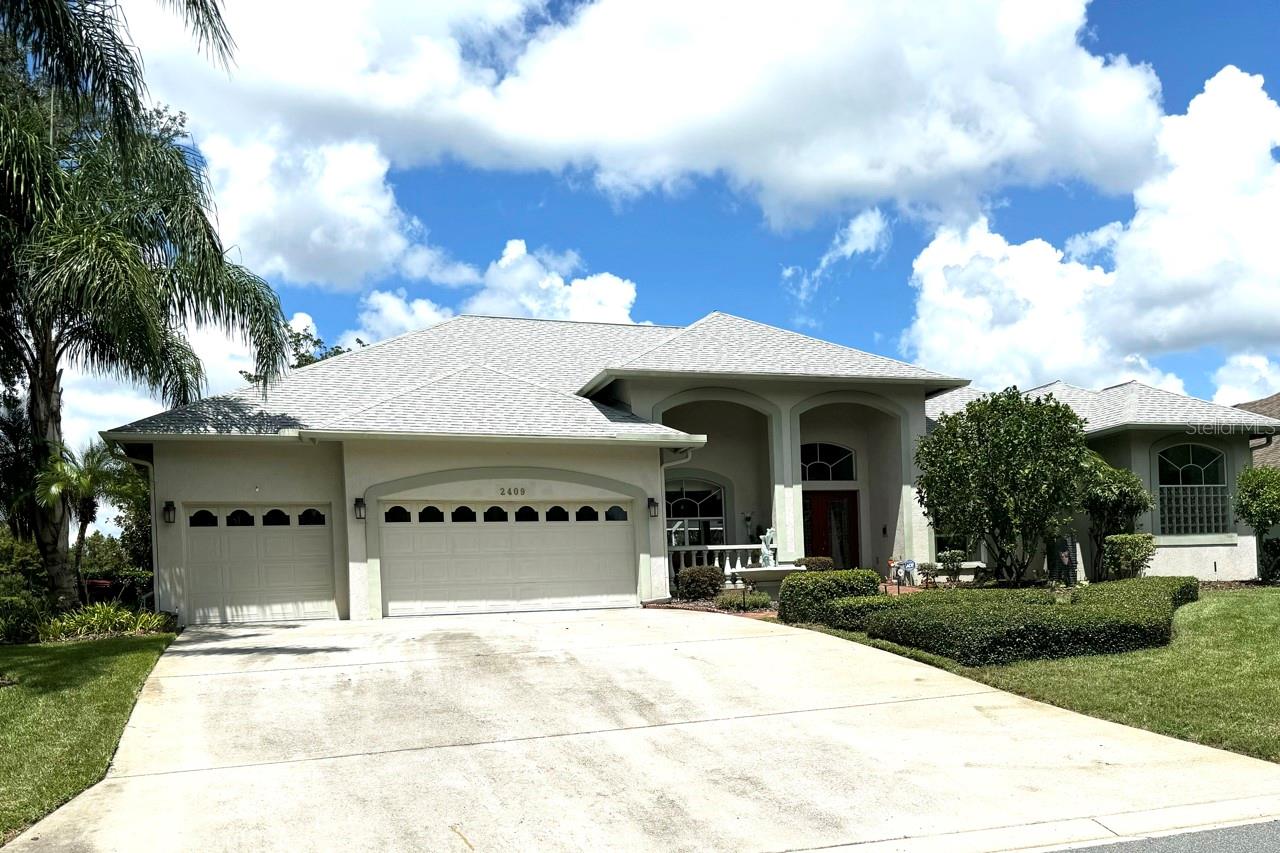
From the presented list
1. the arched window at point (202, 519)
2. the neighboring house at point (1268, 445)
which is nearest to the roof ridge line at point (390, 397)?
the arched window at point (202, 519)

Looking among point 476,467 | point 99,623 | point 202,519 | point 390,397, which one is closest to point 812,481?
point 476,467

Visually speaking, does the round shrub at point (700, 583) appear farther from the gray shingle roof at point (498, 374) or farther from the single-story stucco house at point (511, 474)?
the gray shingle roof at point (498, 374)

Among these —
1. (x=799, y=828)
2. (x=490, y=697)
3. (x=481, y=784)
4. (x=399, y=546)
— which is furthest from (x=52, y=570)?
(x=799, y=828)

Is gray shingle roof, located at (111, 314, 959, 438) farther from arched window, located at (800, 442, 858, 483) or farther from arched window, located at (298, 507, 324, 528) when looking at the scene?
arched window, located at (800, 442, 858, 483)

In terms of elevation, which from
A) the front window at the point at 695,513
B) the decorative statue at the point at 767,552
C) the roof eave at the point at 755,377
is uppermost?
the roof eave at the point at 755,377

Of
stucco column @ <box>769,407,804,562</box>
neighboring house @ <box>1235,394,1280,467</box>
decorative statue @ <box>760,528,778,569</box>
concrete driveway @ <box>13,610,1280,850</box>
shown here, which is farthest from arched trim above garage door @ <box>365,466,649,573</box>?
neighboring house @ <box>1235,394,1280,467</box>

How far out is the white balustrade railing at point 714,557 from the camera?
20.6 meters

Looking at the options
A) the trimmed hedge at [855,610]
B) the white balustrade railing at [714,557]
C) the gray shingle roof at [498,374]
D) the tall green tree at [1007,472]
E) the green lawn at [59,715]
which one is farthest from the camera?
the white balustrade railing at [714,557]

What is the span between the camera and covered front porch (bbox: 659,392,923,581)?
2284 cm

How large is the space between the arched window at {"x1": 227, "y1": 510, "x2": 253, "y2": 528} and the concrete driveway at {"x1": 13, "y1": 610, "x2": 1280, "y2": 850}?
18.0ft

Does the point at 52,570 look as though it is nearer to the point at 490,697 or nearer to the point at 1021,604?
the point at 490,697

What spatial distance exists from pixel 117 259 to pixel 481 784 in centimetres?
947

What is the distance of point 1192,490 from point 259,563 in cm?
2011

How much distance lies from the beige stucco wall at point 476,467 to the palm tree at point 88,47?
23.3 ft
